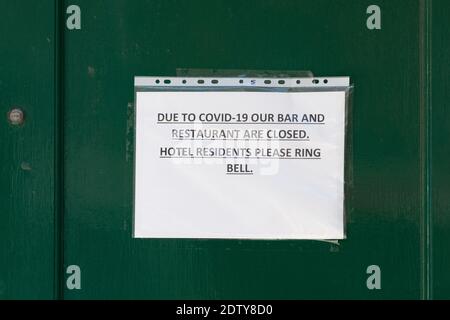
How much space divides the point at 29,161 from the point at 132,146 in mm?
307

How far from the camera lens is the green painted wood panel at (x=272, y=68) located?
1752 mm

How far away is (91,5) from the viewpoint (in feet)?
5.82

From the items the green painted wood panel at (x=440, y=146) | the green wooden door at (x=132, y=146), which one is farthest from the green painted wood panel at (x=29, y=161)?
the green painted wood panel at (x=440, y=146)

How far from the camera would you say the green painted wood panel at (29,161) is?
1.74 metres

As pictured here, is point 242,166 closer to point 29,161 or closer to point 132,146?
point 132,146

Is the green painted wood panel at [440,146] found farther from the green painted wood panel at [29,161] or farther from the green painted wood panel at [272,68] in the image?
the green painted wood panel at [29,161]

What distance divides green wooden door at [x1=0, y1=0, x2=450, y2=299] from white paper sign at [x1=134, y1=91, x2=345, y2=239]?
0.05 meters

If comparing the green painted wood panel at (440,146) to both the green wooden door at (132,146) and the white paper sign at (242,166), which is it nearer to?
the green wooden door at (132,146)

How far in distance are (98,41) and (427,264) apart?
3.90 feet

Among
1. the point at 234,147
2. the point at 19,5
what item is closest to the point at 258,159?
the point at 234,147

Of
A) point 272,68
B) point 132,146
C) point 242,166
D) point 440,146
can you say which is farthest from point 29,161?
point 440,146

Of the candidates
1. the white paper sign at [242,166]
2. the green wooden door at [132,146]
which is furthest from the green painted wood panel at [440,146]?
the white paper sign at [242,166]

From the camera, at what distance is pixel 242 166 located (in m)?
1.76
